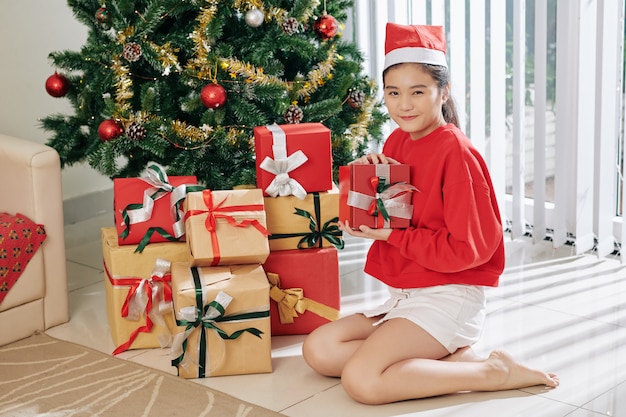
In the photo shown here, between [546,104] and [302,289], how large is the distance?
4.08 feet

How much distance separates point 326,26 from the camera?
2.89m

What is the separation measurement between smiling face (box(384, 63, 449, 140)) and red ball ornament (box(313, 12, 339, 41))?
2.41ft

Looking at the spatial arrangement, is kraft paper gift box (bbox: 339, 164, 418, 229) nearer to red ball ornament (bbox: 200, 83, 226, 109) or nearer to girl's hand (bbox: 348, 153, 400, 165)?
girl's hand (bbox: 348, 153, 400, 165)

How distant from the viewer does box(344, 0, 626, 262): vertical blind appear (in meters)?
3.02

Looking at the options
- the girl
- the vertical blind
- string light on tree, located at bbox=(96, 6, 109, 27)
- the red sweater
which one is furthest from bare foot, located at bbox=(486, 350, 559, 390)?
string light on tree, located at bbox=(96, 6, 109, 27)

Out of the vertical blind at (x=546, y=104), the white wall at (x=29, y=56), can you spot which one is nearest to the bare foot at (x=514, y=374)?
the vertical blind at (x=546, y=104)

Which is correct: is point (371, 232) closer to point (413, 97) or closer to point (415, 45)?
point (413, 97)

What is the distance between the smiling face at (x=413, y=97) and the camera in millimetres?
2174

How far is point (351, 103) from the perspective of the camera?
3.00m

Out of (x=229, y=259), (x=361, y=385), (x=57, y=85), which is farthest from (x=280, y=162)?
(x=57, y=85)

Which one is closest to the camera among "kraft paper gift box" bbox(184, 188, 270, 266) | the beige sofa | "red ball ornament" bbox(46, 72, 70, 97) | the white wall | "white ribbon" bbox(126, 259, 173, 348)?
"kraft paper gift box" bbox(184, 188, 270, 266)

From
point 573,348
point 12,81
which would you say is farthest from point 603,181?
point 12,81

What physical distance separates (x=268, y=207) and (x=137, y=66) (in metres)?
0.71

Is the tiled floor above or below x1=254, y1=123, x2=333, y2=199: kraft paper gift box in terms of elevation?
below
